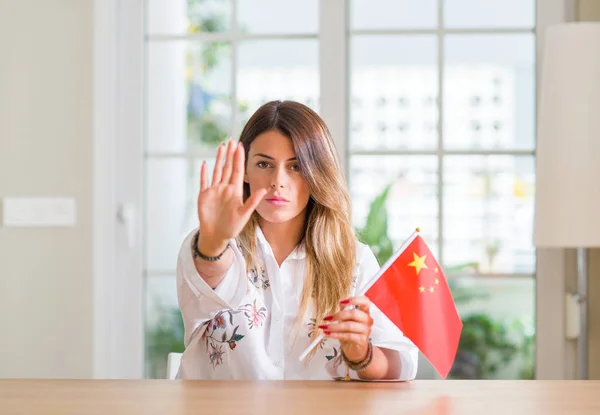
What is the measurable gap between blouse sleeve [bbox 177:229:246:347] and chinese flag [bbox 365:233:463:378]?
249 mm

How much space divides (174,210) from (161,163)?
190 mm

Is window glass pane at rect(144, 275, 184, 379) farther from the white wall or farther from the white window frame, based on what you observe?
the white wall

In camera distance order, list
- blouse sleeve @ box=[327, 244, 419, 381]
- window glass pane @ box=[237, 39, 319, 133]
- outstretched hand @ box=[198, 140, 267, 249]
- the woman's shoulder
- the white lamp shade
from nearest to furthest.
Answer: outstretched hand @ box=[198, 140, 267, 249] → blouse sleeve @ box=[327, 244, 419, 381] → the woman's shoulder → the white lamp shade → window glass pane @ box=[237, 39, 319, 133]

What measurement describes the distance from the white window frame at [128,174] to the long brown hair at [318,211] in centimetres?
142

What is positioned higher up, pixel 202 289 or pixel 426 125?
pixel 426 125

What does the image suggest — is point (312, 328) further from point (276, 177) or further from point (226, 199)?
point (226, 199)

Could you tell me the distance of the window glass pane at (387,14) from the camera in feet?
10.8

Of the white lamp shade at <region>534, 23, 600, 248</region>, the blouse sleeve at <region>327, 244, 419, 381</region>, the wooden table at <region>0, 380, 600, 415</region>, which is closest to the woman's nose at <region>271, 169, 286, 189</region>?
the blouse sleeve at <region>327, 244, 419, 381</region>

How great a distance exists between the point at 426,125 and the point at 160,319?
1264 mm

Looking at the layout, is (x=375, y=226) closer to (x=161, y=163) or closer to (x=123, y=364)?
(x=161, y=163)

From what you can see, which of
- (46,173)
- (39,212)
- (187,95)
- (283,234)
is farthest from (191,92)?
(283,234)

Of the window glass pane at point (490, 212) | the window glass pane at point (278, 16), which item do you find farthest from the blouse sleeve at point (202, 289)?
the window glass pane at point (278, 16)

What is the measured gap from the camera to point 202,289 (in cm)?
152

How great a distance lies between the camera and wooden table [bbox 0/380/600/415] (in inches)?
44.3
